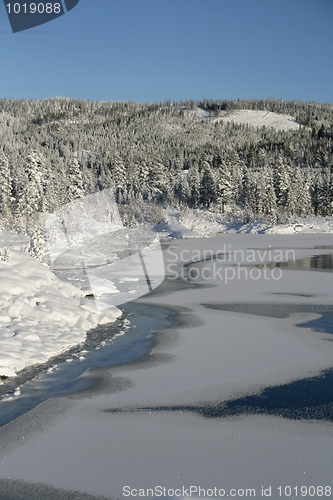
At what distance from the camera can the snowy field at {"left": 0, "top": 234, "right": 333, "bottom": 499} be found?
4.84m

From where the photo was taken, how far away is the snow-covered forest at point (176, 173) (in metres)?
57.1

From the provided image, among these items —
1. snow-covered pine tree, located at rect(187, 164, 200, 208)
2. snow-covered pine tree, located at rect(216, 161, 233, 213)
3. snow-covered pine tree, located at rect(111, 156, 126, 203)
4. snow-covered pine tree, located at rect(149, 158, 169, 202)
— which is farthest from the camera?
snow-covered pine tree, located at rect(149, 158, 169, 202)

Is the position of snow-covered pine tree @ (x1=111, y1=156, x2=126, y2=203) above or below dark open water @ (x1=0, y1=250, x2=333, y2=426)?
above

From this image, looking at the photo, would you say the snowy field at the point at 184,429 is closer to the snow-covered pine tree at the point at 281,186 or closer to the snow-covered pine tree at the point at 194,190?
the snow-covered pine tree at the point at 281,186

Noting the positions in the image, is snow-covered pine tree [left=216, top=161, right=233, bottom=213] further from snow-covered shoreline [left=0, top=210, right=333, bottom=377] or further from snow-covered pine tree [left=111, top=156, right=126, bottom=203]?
snow-covered shoreline [left=0, top=210, right=333, bottom=377]

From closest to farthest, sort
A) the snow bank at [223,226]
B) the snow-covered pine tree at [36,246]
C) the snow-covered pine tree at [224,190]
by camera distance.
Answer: the snow-covered pine tree at [36,246] → the snow bank at [223,226] → the snow-covered pine tree at [224,190]

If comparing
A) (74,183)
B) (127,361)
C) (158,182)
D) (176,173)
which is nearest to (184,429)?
(127,361)

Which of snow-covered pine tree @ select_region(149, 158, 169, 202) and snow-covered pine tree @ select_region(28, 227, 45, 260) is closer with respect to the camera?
snow-covered pine tree @ select_region(28, 227, 45, 260)

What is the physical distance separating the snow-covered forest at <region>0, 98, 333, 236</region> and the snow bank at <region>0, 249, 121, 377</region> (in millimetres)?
9231

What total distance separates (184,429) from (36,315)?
633cm

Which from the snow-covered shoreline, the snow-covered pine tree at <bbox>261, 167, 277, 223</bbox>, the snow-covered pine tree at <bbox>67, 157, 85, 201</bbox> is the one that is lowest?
the snow-covered pine tree at <bbox>261, 167, 277, 223</bbox>

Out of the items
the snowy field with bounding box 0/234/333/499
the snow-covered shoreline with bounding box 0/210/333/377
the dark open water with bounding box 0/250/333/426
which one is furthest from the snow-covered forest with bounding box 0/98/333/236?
the snowy field with bounding box 0/234/333/499

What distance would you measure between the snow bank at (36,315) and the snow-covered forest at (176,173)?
30.3ft

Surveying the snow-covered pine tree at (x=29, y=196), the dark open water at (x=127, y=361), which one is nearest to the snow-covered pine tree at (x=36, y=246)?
the dark open water at (x=127, y=361)
